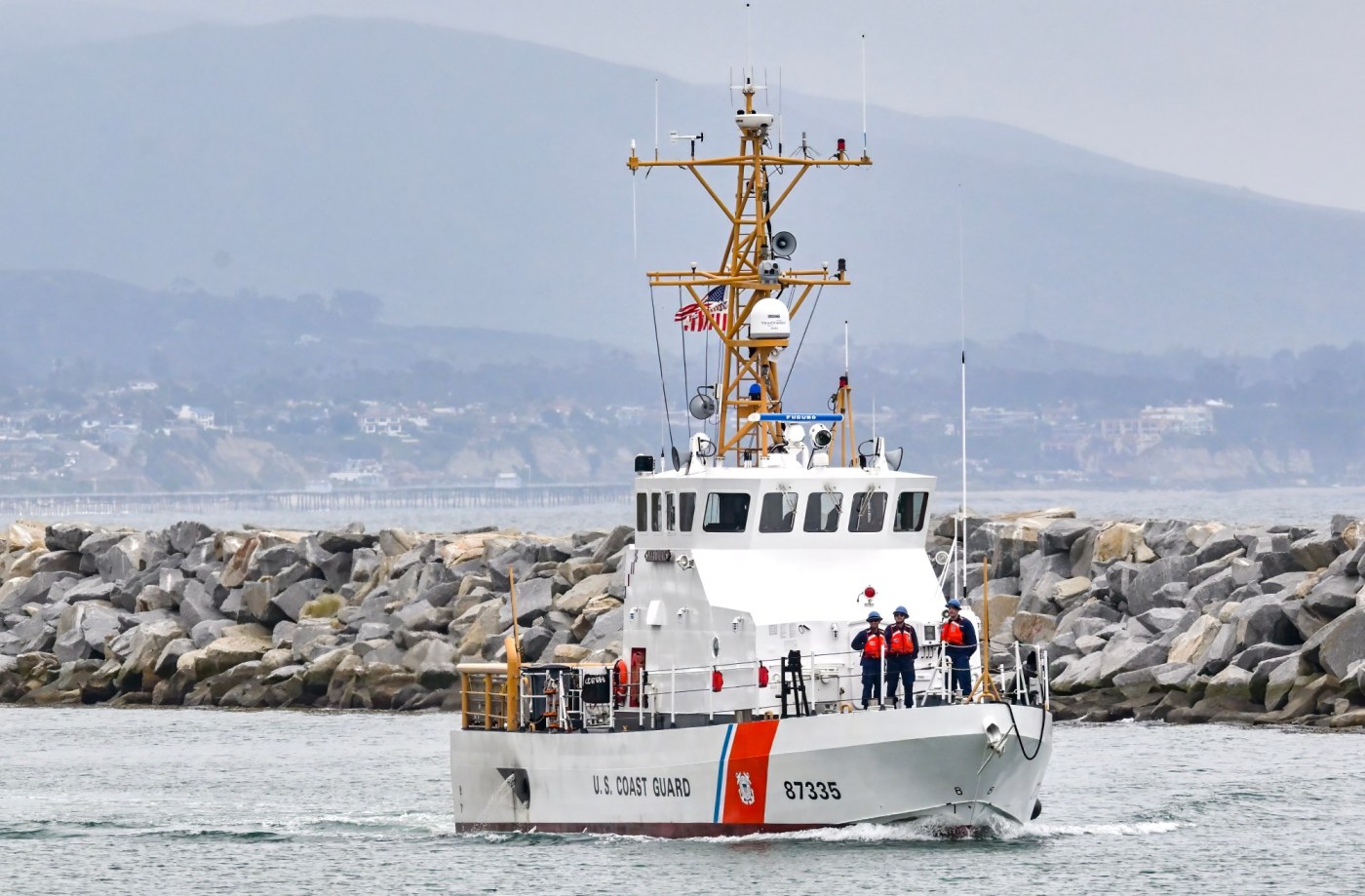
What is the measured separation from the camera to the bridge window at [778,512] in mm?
25516

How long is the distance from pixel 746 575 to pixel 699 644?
35.2 inches

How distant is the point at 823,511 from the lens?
2573cm

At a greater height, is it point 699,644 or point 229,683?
point 699,644

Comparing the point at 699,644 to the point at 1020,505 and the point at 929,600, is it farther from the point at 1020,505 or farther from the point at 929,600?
the point at 1020,505

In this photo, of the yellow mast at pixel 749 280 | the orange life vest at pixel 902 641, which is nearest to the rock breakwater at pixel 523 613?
the yellow mast at pixel 749 280

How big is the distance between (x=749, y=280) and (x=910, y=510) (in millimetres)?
3214

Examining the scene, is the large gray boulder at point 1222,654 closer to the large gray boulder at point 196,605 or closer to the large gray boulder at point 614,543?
the large gray boulder at point 614,543

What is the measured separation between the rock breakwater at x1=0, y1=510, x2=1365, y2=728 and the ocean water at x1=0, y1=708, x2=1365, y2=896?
177 centimetres

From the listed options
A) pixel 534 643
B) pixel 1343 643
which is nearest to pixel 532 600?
pixel 534 643

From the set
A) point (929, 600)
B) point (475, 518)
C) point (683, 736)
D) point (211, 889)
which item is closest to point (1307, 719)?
point (929, 600)

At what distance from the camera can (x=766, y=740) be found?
77.2 ft

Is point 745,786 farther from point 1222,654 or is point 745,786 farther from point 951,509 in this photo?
point 951,509

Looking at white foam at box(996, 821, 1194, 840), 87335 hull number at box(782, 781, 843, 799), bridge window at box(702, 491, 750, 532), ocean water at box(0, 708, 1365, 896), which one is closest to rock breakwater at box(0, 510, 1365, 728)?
ocean water at box(0, 708, 1365, 896)

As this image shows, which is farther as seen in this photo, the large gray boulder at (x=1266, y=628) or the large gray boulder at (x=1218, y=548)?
the large gray boulder at (x=1218, y=548)
